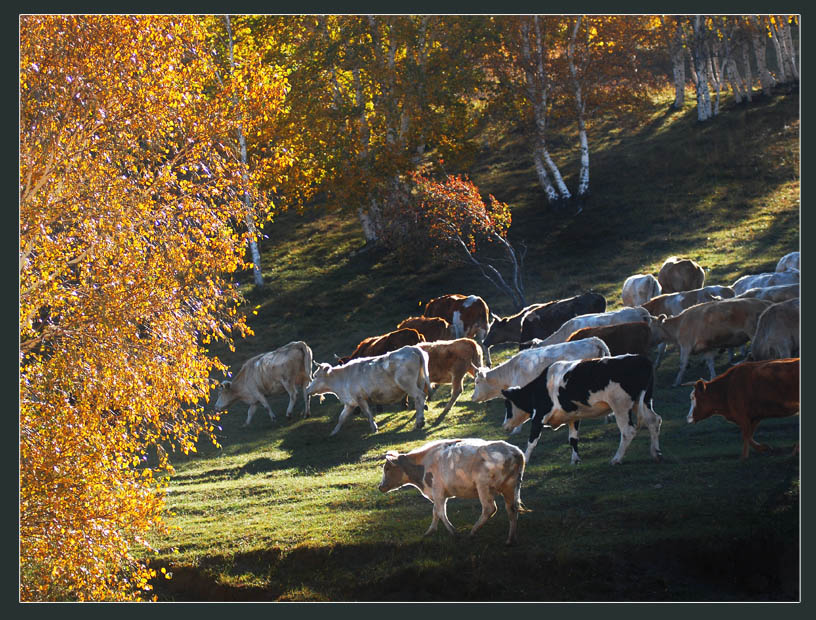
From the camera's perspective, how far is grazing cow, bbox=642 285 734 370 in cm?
1780

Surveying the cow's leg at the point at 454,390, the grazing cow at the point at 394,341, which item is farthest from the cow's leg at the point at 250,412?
the cow's leg at the point at 454,390

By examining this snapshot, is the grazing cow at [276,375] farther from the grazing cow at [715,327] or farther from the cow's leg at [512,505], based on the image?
the cow's leg at [512,505]

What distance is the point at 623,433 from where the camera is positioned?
35.6 ft

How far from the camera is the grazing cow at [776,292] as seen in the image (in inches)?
600

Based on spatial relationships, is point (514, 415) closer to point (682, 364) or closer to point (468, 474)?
point (468, 474)

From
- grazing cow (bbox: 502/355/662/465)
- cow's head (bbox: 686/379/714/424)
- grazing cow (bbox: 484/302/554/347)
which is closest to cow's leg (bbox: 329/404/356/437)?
grazing cow (bbox: 502/355/662/465)

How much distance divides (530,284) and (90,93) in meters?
15.8

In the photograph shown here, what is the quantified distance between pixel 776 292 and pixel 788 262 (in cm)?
322

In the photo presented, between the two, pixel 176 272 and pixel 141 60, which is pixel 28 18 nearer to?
pixel 141 60

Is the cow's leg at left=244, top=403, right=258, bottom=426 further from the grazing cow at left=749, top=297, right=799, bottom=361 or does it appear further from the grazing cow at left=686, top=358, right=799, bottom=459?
the grazing cow at left=686, top=358, right=799, bottom=459

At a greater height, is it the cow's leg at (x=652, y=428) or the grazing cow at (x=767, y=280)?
the grazing cow at (x=767, y=280)

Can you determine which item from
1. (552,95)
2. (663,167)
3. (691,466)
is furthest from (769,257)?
(691,466)

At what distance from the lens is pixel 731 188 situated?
22047 mm

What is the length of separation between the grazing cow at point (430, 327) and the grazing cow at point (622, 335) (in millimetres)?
5743
